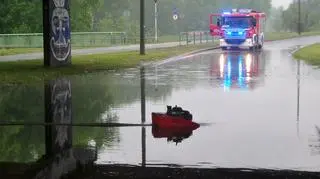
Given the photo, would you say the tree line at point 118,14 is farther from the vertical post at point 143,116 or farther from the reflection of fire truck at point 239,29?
the vertical post at point 143,116

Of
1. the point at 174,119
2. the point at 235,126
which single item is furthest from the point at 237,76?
the point at 174,119

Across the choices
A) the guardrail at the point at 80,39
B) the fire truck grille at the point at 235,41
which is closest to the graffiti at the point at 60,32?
the fire truck grille at the point at 235,41

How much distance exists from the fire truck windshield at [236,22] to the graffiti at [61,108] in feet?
96.3

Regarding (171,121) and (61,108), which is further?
(61,108)

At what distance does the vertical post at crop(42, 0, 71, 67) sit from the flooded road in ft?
13.8

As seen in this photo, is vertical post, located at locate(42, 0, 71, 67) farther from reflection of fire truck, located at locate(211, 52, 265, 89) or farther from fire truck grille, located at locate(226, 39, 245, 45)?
fire truck grille, located at locate(226, 39, 245, 45)

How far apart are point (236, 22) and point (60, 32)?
24027 mm

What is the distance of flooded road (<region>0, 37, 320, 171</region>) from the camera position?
9623 mm

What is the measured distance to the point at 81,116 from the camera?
13.8 meters

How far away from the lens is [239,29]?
4888 cm

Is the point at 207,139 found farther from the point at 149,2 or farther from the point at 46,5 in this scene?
the point at 149,2

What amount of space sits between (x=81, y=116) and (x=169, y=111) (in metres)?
2.42

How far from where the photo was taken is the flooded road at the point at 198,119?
9623 mm

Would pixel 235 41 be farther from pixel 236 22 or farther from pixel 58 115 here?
pixel 58 115
